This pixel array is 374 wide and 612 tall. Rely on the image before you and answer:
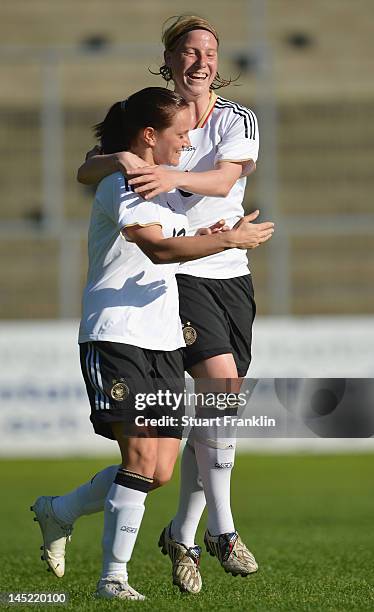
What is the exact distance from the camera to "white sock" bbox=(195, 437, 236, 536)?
4801 mm

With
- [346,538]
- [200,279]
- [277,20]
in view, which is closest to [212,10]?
[277,20]

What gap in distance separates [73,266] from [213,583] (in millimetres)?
8987

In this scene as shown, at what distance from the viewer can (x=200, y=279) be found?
496 centimetres

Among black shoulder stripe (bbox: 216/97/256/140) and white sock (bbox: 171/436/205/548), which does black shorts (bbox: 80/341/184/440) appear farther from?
black shoulder stripe (bbox: 216/97/256/140)

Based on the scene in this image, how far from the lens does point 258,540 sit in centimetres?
684

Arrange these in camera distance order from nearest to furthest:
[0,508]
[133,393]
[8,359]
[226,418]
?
[133,393]
[226,418]
[0,508]
[8,359]

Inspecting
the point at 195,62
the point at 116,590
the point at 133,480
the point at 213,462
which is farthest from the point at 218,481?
the point at 195,62

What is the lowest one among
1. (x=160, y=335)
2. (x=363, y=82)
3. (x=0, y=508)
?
(x=0, y=508)

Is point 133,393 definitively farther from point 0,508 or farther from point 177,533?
point 0,508

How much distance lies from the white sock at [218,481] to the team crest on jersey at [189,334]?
0.38 m

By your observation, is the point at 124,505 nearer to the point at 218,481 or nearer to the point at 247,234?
the point at 218,481

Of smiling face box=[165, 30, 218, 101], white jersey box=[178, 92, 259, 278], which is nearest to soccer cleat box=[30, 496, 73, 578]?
white jersey box=[178, 92, 259, 278]

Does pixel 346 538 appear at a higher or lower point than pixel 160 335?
lower

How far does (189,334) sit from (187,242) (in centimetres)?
74
